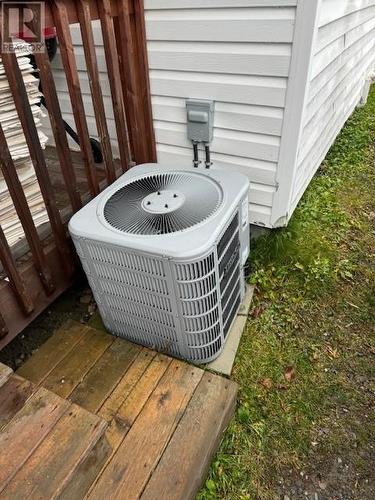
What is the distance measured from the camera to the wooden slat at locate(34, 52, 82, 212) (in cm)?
166

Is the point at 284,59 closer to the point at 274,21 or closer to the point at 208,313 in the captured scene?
the point at 274,21

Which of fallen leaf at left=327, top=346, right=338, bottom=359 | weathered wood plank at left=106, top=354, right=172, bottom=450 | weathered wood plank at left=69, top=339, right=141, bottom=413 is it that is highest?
weathered wood plank at left=106, top=354, right=172, bottom=450

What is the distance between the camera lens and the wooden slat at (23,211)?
1573 millimetres

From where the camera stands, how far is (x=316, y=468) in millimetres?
1682

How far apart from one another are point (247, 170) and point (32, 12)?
1467 mm

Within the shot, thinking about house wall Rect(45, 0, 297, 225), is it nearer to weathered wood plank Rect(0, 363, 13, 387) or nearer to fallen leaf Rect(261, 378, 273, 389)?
fallen leaf Rect(261, 378, 273, 389)

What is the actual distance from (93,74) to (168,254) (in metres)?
1.13

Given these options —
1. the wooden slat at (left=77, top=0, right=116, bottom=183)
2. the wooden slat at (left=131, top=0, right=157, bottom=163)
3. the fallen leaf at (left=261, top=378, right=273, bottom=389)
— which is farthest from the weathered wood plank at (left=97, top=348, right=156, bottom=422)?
the wooden slat at (left=131, top=0, right=157, bottom=163)

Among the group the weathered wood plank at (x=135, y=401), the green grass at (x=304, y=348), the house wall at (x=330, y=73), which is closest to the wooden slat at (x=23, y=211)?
the weathered wood plank at (x=135, y=401)

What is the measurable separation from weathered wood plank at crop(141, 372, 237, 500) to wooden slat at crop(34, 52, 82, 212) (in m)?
1.26

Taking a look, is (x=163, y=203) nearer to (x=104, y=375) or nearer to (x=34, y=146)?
(x=34, y=146)

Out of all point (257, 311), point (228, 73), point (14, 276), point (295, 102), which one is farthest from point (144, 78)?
point (257, 311)

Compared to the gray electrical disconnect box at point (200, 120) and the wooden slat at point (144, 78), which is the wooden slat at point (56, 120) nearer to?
the wooden slat at point (144, 78)

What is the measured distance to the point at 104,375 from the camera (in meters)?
1.86
